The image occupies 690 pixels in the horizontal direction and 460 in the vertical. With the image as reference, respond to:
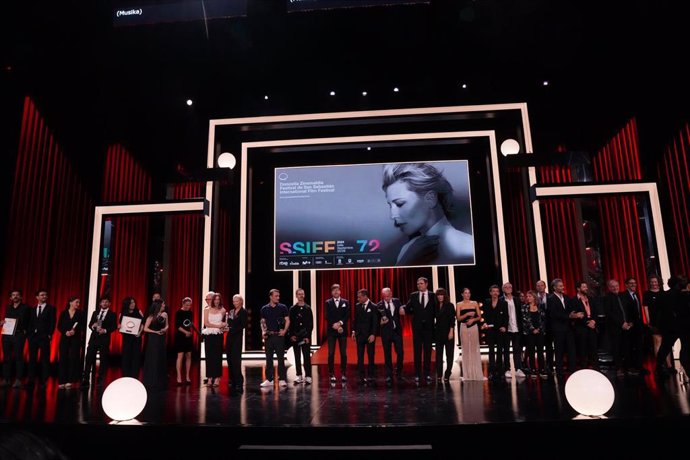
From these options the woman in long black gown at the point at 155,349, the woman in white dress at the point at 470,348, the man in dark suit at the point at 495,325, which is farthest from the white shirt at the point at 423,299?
the woman in long black gown at the point at 155,349

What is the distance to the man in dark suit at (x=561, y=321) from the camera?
6793 millimetres

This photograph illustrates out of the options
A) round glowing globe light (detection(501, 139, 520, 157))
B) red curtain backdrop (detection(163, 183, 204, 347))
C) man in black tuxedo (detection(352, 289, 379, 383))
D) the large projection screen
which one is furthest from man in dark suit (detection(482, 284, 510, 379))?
red curtain backdrop (detection(163, 183, 204, 347))

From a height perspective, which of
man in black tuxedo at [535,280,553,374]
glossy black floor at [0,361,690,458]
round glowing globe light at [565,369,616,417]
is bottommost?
glossy black floor at [0,361,690,458]

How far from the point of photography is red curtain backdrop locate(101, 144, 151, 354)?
1082 centimetres

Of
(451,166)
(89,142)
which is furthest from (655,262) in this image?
(89,142)

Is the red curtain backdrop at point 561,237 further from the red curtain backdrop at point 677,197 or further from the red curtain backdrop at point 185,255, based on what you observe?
the red curtain backdrop at point 185,255

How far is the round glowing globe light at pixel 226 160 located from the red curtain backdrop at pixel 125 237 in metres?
2.31

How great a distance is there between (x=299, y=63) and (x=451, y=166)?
3.73 meters

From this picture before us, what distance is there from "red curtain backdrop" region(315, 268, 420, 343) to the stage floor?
6.00 m

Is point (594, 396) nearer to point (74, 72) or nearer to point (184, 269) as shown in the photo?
point (74, 72)

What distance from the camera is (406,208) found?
9805mm

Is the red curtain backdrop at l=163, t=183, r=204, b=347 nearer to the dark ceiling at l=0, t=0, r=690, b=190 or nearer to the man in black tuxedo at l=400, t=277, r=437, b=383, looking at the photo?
the dark ceiling at l=0, t=0, r=690, b=190

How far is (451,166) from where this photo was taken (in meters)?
9.89

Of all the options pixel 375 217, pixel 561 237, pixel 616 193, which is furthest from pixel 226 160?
pixel 616 193
